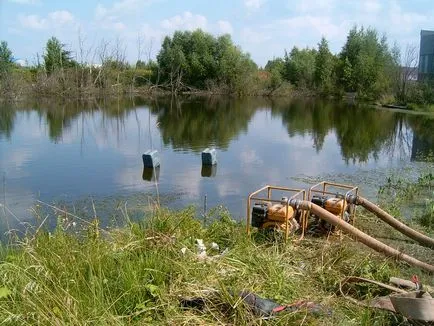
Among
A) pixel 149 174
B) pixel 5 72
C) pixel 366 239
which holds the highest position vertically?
pixel 5 72

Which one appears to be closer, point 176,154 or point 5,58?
point 176,154

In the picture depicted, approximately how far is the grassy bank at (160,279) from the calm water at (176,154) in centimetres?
157

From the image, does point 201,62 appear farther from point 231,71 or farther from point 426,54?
point 426,54

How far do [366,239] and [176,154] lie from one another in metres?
11.5

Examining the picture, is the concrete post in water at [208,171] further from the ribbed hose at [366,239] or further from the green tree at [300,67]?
the green tree at [300,67]

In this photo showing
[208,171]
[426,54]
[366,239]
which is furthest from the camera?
[426,54]

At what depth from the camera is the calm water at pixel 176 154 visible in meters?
10.4

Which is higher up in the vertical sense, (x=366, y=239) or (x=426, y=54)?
(x=426, y=54)

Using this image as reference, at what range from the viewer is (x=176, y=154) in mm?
16203

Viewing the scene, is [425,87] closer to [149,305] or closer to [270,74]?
[270,74]

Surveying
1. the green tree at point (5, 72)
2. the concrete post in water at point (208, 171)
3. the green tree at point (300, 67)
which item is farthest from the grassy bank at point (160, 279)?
the green tree at point (300, 67)

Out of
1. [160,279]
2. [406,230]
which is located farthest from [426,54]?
[160,279]

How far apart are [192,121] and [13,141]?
1075 centimetres

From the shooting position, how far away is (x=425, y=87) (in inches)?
1539
